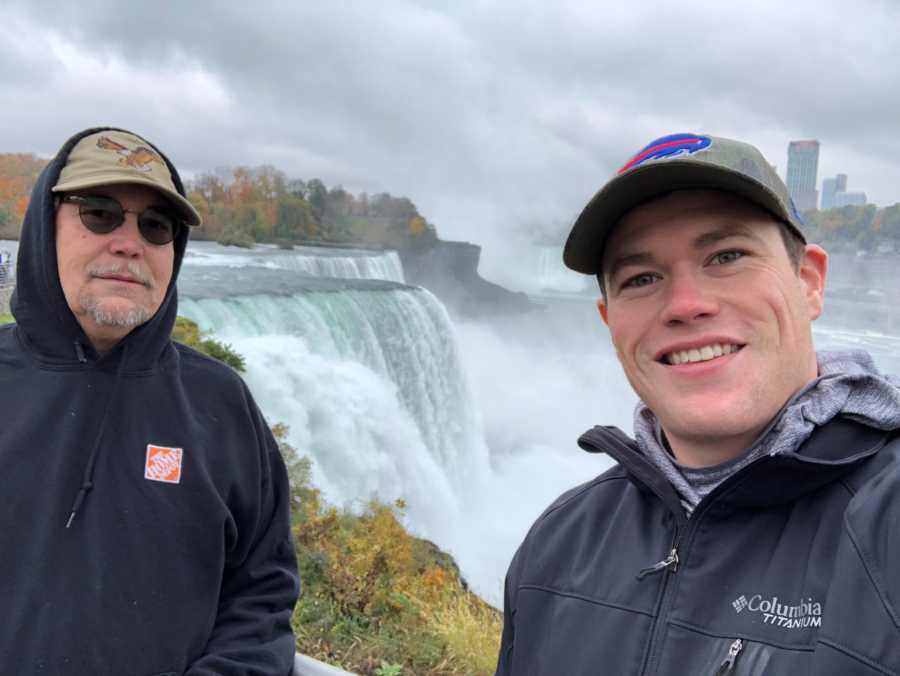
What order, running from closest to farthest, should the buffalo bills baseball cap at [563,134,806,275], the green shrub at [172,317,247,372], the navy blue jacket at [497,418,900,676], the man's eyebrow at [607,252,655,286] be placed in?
the navy blue jacket at [497,418,900,676], the buffalo bills baseball cap at [563,134,806,275], the man's eyebrow at [607,252,655,286], the green shrub at [172,317,247,372]

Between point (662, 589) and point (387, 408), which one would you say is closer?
point (662, 589)

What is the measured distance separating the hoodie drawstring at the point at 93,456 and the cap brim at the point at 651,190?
4.16 feet

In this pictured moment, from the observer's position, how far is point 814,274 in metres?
1.32

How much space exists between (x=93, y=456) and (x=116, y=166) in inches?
30.6

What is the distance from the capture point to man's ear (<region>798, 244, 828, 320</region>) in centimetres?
130

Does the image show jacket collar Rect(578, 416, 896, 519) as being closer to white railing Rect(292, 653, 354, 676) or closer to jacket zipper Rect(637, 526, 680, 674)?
jacket zipper Rect(637, 526, 680, 674)

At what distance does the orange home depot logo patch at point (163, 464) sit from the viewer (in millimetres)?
1840

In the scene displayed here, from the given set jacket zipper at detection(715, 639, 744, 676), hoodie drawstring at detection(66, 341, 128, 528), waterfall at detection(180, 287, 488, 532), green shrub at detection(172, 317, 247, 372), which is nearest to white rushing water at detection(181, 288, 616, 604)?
waterfall at detection(180, 287, 488, 532)

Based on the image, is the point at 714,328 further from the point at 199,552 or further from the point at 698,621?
the point at 199,552

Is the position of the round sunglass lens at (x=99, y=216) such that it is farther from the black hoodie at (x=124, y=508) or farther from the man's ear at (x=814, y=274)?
the man's ear at (x=814, y=274)

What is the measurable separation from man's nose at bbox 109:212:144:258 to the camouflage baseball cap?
0.12 m

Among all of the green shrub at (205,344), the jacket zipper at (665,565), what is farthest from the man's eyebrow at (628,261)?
the green shrub at (205,344)

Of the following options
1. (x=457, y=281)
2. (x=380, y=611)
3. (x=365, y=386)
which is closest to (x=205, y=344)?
(x=365, y=386)

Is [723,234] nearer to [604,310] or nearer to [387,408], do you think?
[604,310]
